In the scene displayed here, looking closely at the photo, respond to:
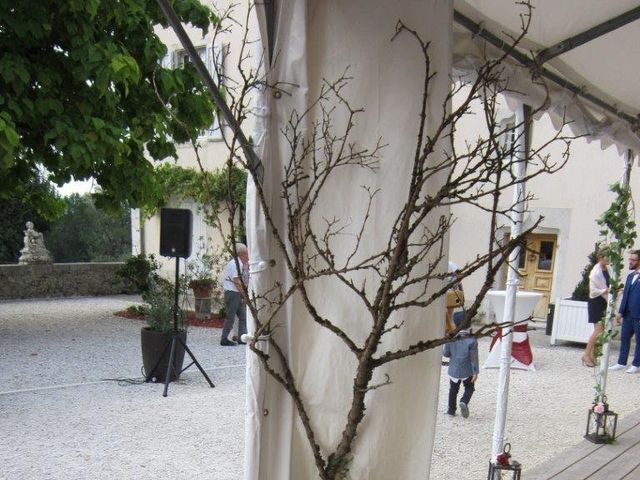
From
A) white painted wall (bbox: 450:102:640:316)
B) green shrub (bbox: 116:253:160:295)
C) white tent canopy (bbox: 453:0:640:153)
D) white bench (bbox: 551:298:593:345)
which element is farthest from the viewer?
green shrub (bbox: 116:253:160:295)

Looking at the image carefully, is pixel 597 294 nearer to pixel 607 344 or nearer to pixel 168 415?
pixel 607 344

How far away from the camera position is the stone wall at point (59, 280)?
15102 mm

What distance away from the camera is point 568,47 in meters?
3.03

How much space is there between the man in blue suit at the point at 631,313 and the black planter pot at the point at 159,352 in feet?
20.2

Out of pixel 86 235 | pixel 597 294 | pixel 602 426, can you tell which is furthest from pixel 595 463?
pixel 86 235

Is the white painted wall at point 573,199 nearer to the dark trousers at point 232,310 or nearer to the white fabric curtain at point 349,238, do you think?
the dark trousers at point 232,310

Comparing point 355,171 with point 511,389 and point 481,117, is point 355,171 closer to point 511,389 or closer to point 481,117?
point 511,389

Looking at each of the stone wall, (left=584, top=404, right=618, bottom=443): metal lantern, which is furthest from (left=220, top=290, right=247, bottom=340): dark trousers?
the stone wall

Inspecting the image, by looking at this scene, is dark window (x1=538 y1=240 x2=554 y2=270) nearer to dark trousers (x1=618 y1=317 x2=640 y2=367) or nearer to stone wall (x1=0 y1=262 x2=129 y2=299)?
dark trousers (x1=618 y1=317 x2=640 y2=367)

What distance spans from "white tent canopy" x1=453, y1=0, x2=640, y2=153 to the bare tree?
3.03 feet

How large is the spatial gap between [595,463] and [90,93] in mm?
6874

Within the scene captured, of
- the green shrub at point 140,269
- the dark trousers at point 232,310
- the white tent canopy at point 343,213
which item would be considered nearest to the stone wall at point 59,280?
the green shrub at point 140,269

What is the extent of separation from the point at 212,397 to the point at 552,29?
205 inches

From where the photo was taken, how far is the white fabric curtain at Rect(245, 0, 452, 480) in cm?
178
